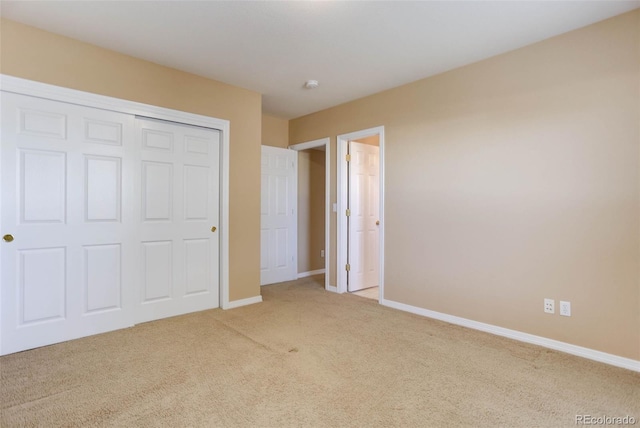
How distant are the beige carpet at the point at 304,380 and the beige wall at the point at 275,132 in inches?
113

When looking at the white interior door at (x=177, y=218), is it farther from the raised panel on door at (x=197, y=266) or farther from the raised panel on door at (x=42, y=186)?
the raised panel on door at (x=42, y=186)

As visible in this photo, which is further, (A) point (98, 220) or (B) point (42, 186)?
(A) point (98, 220)

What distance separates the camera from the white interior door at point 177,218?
322 centimetres

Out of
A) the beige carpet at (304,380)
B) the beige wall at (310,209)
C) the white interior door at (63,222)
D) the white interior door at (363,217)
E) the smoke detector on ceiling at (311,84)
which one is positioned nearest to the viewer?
the beige carpet at (304,380)

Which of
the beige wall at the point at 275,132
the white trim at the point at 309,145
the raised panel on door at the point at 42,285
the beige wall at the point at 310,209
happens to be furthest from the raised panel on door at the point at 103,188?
the beige wall at the point at 310,209

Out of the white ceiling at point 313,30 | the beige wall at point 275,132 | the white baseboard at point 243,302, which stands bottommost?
the white baseboard at point 243,302

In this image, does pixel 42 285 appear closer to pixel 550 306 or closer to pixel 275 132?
pixel 275 132

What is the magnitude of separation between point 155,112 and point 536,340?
3.97m

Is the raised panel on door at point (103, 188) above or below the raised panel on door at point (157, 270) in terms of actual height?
above

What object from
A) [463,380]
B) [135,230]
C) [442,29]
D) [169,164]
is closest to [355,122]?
[442,29]

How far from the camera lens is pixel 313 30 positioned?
2.57 meters

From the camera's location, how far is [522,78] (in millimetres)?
2836

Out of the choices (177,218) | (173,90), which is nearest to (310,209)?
(177,218)

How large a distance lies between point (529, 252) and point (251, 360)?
2422 millimetres
